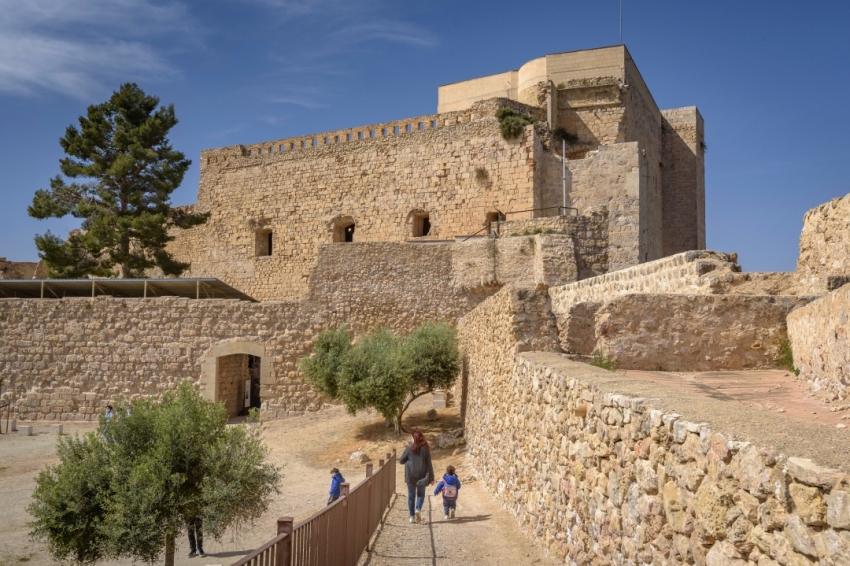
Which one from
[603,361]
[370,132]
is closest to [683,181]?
[370,132]

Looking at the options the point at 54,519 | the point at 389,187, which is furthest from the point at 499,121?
the point at 54,519

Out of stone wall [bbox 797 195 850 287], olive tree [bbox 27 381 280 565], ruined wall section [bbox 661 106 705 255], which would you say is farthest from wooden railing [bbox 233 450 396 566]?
ruined wall section [bbox 661 106 705 255]

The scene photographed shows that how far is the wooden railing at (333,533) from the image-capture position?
162 inches

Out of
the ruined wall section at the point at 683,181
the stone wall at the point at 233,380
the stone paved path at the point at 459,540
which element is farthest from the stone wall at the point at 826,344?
the ruined wall section at the point at 683,181

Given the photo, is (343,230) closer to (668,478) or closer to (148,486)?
(148,486)

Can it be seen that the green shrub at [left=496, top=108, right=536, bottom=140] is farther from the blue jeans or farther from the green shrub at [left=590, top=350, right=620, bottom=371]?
the green shrub at [left=590, top=350, right=620, bottom=371]

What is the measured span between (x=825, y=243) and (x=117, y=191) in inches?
843

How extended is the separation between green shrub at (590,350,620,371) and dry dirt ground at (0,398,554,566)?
1660mm

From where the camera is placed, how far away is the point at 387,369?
12047 mm

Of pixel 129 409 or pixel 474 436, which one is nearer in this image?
pixel 129 409

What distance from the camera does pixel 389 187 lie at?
875 inches

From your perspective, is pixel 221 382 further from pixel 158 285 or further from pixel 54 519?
pixel 54 519

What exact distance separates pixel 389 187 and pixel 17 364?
11.4 m

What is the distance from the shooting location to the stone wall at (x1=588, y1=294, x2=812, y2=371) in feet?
20.6
